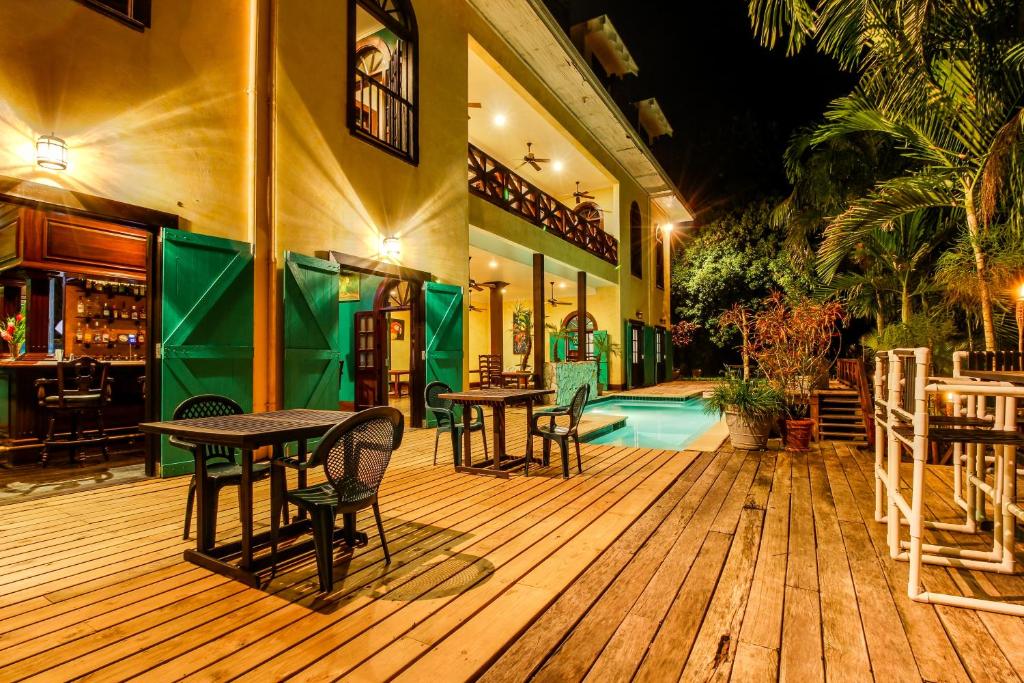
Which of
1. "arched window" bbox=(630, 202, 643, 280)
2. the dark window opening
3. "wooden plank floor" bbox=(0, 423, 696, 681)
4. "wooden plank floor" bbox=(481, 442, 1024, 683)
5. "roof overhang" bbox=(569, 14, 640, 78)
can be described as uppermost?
"roof overhang" bbox=(569, 14, 640, 78)

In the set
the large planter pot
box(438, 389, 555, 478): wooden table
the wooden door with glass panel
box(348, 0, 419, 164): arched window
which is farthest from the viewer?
the wooden door with glass panel

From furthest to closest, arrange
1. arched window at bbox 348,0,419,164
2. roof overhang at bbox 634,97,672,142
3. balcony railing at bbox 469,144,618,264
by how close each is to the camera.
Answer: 1. roof overhang at bbox 634,97,672,142
2. balcony railing at bbox 469,144,618,264
3. arched window at bbox 348,0,419,164

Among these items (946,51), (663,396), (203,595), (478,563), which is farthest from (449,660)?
(663,396)

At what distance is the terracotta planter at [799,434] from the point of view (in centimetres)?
581

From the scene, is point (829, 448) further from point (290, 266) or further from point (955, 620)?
point (290, 266)

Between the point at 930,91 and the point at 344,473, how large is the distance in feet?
19.6

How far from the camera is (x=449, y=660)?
1.84 metres

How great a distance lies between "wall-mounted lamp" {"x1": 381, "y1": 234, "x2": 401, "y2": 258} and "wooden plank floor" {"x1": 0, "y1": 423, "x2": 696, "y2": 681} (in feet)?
11.7

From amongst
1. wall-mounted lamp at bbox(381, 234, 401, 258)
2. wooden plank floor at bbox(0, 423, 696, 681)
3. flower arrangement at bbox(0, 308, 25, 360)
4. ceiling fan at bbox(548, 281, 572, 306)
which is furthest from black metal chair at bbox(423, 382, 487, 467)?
ceiling fan at bbox(548, 281, 572, 306)

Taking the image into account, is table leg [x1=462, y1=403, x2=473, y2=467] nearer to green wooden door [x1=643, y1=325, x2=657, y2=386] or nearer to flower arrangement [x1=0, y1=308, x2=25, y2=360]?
flower arrangement [x1=0, y1=308, x2=25, y2=360]

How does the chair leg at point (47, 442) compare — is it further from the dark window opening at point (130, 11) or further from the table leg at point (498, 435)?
the table leg at point (498, 435)

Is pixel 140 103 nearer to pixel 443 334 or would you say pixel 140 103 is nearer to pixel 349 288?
pixel 443 334

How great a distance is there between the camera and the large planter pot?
5914 millimetres

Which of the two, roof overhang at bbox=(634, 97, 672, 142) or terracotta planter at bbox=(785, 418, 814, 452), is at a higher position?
roof overhang at bbox=(634, 97, 672, 142)
